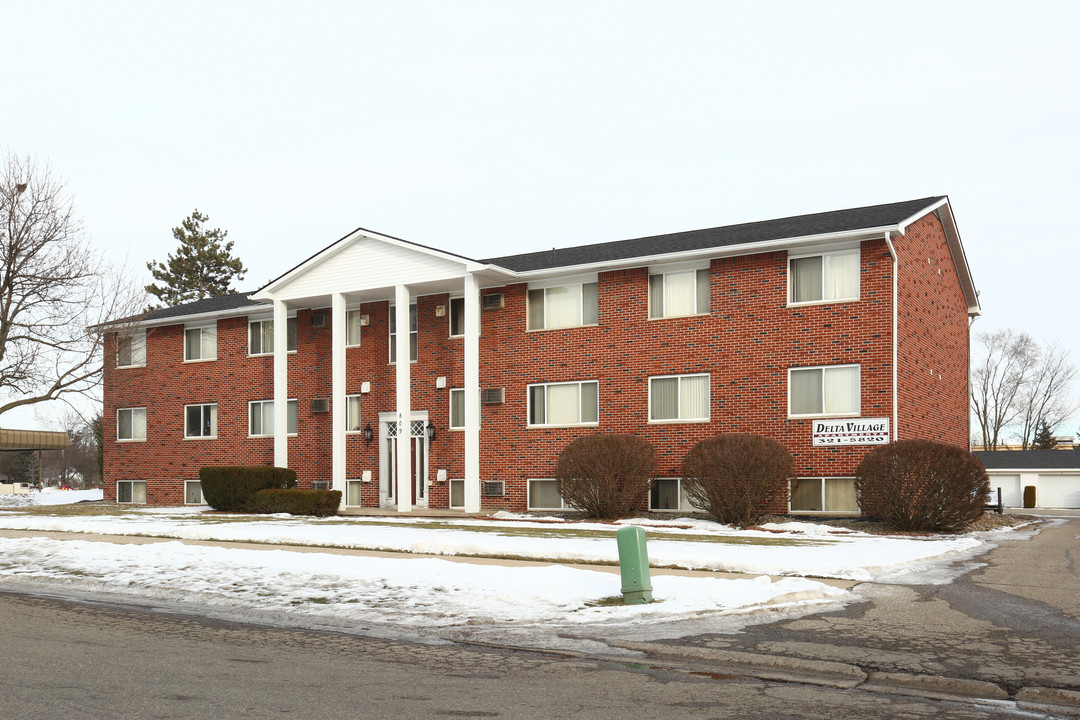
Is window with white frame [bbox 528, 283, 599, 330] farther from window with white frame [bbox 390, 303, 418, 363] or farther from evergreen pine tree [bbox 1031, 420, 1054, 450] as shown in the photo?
evergreen pine tree [bbox 1031, 420, 1054, 450]

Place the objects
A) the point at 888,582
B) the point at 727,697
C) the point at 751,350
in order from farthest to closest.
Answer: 1. the point at 751,350
2. the point at 888,582
3. the point at 727,697

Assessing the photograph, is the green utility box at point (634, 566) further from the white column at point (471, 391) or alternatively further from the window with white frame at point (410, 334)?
the window with white frame at point (410, 334)

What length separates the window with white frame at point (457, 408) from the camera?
29.2 meters

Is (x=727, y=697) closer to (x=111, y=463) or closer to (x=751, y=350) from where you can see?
(x=751, y=350)

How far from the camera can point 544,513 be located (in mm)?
27031

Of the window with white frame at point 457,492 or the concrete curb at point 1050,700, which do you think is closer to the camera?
the concrete curb at point 1050,700

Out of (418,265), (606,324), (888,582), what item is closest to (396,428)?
(418,265)

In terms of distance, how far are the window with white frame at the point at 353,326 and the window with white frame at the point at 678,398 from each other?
9826 millimetres

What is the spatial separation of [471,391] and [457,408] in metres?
1.70

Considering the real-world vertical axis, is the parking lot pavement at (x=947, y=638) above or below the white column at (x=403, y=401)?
below

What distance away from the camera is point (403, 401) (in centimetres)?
2873

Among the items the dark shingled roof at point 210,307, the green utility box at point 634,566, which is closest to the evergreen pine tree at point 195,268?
the dark shingled roof at point 210,307

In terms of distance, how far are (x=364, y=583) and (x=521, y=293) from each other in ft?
55.7

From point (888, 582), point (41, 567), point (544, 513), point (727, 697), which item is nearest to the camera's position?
point (727, 697)
